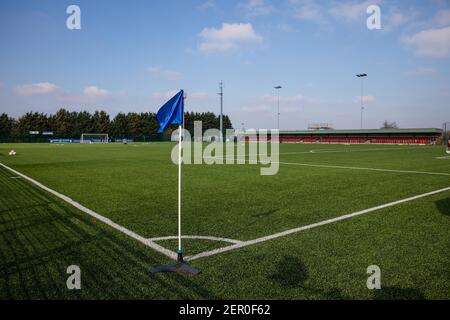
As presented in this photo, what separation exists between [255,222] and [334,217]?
70.2 inches

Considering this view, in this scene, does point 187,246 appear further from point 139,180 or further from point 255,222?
point 139,180

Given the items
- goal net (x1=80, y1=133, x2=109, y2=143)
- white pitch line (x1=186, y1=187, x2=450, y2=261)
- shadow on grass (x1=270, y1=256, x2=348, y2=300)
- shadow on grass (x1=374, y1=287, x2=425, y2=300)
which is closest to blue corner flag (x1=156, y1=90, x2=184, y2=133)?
→ white pitch line (x1=186, y1=187, x2=450, y2=261)

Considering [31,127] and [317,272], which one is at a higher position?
[31,127]

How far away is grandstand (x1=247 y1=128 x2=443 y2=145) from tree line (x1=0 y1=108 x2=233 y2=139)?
32.2 m

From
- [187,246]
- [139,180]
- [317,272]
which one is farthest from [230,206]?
[139,180]

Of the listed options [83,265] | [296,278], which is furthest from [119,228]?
[296,278]

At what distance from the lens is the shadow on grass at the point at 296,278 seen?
3.74 metres

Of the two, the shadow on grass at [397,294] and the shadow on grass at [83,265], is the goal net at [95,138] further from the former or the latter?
the shadow on grass at [397,294]

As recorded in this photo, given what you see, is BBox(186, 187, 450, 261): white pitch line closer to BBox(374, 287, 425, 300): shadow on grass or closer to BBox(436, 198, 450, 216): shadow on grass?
BBox(436, 198, 450, 216): shadow on grass

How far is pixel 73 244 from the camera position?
5371 mm

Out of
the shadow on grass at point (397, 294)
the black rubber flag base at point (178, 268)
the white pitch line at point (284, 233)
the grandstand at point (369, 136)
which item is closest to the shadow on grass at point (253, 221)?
the white pitch line at point (284, 233)

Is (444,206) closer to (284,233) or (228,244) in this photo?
(284,233)

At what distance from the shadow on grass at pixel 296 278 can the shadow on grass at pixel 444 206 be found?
16.1ft
